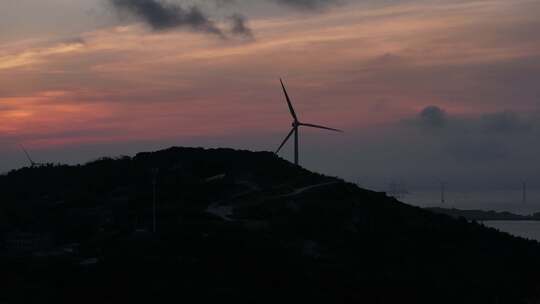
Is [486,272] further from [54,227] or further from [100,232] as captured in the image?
[54,227]

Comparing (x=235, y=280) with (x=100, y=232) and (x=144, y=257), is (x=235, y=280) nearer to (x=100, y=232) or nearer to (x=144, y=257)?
(x=144, y=257)

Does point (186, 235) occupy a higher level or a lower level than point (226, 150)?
lower

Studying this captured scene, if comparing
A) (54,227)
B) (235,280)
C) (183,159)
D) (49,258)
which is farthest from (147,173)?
(235,280)

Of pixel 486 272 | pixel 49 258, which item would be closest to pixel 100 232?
pixel 49 258

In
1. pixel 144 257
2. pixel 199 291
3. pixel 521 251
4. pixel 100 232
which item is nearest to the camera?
pixel 199 291

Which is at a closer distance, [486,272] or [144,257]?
[144,257]

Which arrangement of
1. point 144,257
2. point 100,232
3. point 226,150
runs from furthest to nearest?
point 226,150 → point 100,232 → point 144,257
